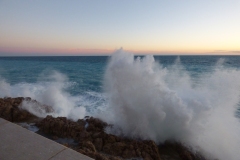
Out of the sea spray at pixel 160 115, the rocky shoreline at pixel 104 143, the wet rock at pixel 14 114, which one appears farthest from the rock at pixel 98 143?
the wet rock at pixel 14 114

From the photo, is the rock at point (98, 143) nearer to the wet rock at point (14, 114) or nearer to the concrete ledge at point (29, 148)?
the concrete ledge at point (29, 148)

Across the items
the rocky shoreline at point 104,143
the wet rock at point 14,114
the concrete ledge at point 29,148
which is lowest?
the rocky shoreline at point 104,143

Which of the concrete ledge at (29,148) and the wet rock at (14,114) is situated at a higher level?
the concrete ledge at (29,148)

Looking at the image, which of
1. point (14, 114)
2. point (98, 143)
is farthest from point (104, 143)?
point (14, 114)

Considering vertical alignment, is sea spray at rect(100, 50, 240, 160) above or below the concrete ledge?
below

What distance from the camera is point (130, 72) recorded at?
6.91 meters

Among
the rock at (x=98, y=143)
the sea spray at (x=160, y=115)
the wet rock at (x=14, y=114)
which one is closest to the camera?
the rock at (x=98, y=143)

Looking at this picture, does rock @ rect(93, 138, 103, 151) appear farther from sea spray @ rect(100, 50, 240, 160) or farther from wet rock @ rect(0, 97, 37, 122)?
wet rock @ rect(0, 97, 37, 122)

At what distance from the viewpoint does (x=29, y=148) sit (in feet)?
7.59

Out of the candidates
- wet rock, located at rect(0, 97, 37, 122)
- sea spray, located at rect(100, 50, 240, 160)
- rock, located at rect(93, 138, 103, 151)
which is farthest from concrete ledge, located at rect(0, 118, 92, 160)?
wet rock, located at rect(0, 97, 37, 122)

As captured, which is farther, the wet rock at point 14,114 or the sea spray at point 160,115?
the wet rock at point 14,114

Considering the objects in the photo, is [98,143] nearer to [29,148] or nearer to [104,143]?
[104,143]

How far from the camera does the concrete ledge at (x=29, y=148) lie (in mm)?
2164

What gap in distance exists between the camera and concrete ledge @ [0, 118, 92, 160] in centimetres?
216
